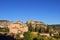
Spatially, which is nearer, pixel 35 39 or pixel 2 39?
pixel 35 39

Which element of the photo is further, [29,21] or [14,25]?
[29,21]

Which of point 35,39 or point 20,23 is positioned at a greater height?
point 20,23

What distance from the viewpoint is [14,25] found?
56438 mm

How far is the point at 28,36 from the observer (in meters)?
32.5

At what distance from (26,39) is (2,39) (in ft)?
30.3

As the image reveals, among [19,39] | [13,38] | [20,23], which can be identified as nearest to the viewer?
[19,39]

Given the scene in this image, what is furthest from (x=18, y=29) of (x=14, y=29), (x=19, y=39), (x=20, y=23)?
(x=19, y=39)

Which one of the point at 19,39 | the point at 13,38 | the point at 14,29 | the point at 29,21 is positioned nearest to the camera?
the point at 19,39

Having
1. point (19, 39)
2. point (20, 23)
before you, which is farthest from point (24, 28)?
point (19, 39)

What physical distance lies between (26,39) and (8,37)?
9.04 metres

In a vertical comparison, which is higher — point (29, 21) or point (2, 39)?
point (29, 21)

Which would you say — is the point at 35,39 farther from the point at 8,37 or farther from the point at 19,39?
the point at 8,37

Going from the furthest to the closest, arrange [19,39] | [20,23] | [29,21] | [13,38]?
1. [29,21]
2. [20,23]
3. [13,38]
4. [19,39]

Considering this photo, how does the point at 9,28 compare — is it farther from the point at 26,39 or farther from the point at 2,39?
the point at 26,39
